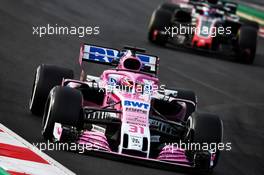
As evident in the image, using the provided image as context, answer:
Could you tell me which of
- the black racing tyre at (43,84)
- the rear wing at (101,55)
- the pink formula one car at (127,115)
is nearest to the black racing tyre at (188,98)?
the pink formula one car at (127,115)

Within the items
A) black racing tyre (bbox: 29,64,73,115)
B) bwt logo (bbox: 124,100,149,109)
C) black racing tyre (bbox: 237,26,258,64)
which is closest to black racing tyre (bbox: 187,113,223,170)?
bwt logo (bbox: 124,100,149,109)

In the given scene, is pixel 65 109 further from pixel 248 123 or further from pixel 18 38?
pixel 18 38

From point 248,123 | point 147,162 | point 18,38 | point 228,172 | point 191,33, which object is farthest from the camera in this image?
point 191,33

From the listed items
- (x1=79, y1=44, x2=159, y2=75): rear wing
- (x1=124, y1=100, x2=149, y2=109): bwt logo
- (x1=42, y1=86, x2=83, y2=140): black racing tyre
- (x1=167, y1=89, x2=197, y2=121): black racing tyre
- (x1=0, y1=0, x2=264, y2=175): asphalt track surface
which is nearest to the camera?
(x1=42, y1=86, x2=83, y2=140): black racing tyre

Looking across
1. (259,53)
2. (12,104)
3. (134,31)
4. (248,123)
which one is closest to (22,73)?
(12,104)

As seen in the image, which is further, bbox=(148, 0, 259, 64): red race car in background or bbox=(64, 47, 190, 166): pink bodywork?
bbox=(148, 0, 259, 64): red race car in background

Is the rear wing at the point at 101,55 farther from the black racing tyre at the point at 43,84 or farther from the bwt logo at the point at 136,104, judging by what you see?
the bwt logo at the point at 136,104

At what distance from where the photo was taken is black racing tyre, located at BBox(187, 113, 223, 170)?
14.6 metres

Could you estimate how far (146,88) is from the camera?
1598 centimetres

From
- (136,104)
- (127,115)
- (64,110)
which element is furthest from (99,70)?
(64,110)

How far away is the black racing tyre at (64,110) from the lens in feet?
47.2

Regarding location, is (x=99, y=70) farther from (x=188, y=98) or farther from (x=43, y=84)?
(x=43, y=84)

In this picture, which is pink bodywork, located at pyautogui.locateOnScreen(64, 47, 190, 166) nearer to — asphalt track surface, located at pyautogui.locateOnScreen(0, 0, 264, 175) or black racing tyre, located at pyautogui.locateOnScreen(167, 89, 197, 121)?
asphalt track surface, located at pyautogui.locateOnScreen(0, 0, 264, 175)

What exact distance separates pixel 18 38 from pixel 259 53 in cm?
982
